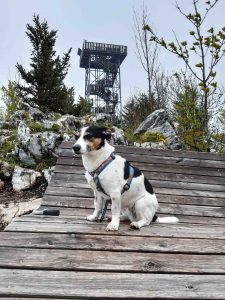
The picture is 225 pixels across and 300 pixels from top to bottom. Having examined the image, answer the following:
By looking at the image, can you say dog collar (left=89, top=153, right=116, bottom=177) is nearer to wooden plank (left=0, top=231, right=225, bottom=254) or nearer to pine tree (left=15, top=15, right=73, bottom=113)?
wooden plank (left=0, top=231, right=225, bottom=254)

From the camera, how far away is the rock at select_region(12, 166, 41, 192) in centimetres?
512

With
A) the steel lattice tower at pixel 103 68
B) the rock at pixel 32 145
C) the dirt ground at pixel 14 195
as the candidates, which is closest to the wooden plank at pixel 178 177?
the dirt ground at pixel 14 195

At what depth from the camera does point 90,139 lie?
240 centimetres

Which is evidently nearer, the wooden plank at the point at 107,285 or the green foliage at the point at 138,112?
the wooden plank at the point at 107,285

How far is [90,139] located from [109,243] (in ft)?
2.71

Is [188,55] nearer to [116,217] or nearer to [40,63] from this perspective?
[116,217]

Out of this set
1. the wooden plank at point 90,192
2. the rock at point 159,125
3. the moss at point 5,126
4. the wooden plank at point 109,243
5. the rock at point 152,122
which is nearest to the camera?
the wooden plank at point 109,243

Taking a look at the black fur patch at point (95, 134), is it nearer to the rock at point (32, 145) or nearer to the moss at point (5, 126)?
the rock at point (32, 145)

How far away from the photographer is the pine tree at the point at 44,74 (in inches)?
553

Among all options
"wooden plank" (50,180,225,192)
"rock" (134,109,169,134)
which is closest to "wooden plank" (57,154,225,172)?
"wooden plank" (50,180,225,192)

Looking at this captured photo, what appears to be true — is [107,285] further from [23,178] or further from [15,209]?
[23,178]

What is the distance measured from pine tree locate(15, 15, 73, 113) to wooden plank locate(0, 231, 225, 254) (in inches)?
479

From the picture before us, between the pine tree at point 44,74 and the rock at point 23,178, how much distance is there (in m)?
8.88

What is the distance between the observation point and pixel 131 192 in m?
2.51
